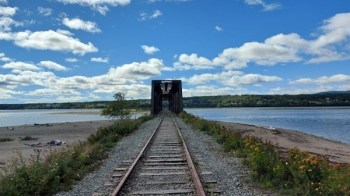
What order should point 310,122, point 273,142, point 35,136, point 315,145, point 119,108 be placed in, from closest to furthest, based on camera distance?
1. point 273,142
2. point 315,145
3. point 35,136
4. point 119,108
5. point 310,122

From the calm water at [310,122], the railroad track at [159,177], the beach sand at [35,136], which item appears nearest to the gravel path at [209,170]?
the railroad track at [159,177]

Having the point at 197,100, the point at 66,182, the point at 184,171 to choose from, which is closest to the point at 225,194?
the point at 184,171

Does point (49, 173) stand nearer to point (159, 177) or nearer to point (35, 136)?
point (159, 177)

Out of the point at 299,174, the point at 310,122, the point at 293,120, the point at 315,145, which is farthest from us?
the point at 293,120

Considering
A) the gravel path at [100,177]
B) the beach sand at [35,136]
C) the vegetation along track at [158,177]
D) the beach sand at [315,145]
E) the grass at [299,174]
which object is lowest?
the beach sand at [315,145]

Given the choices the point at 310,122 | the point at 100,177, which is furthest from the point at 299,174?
the point at 310,122

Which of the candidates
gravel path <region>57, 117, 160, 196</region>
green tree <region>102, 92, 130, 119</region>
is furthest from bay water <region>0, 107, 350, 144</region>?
gravel path <region>57, 117, 160, 196</region>

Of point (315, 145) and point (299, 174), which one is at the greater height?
point (299, 174)

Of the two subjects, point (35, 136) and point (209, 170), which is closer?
point (209, 170)

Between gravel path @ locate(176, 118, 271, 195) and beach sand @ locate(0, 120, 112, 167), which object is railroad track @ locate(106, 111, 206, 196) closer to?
gravel path @ locate(176, 118, 271, 195)

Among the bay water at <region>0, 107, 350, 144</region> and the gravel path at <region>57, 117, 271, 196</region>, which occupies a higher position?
the gravel path at <region>57, 117, 271, 196</region>

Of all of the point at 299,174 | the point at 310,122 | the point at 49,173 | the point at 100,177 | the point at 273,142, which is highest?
the point at 299,174

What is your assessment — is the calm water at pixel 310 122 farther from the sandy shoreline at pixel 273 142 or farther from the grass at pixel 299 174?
the grass at pixel 299 174

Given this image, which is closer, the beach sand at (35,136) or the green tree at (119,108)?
the beach sand at (35,136)
